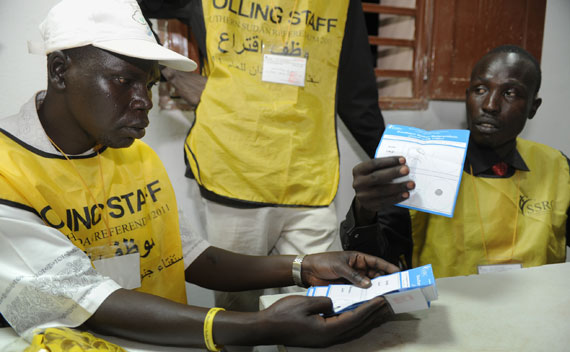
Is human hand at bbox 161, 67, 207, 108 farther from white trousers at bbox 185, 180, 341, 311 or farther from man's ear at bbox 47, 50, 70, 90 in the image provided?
man's ear at bbox 47, 50, 70, 90

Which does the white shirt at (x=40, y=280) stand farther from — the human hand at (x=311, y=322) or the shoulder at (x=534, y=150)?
the shoulder at (x=534, y=150)

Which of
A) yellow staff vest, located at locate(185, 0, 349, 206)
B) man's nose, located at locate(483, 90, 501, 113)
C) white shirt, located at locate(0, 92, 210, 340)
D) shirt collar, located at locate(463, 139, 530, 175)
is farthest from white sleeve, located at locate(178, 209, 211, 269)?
man's nose, located at locate(483, 90, 501, 113)

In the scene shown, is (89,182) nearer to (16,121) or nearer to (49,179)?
(49,179)

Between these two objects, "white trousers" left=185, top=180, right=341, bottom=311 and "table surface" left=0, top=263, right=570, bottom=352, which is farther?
"white trousers" left=185, top=180, right=341, bottom=311

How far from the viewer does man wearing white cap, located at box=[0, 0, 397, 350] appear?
2.58 feet

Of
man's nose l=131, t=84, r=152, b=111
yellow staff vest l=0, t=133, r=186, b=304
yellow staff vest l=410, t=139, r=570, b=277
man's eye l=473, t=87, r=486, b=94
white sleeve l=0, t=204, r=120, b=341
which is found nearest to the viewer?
white sleeve l=0, t=204, r=120, b=341

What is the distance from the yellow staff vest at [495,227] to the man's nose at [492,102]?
246 mm

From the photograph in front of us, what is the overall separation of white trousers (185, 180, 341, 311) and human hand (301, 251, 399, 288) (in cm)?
40

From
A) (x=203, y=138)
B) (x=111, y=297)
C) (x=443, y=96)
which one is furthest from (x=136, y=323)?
(x=443, y=96)

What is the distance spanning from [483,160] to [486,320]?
0.77m

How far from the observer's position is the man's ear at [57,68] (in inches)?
36.7

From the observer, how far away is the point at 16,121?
3.10 ft

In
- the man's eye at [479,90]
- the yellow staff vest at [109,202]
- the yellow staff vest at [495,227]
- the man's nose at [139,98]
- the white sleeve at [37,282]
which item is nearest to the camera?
the white sleeve at [37,282]

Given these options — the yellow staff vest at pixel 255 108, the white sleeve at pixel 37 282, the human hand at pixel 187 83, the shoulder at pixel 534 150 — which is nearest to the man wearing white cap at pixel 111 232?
the white sleeve at pixel 37 282
